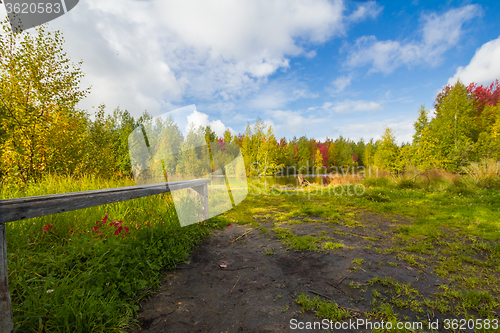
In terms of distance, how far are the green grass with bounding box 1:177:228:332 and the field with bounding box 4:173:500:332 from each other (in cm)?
1

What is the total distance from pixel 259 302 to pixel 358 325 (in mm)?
906

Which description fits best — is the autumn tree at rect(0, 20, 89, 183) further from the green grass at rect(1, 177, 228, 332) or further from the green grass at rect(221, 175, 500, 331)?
the green grass at rect(221, 175, 500, 331)

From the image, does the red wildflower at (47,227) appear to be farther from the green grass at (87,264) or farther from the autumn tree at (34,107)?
the autumn tree at (34,107)

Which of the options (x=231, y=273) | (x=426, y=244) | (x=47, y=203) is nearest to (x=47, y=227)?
(x=47, y=203)

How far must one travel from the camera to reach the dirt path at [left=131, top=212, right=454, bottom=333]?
5.93 feet

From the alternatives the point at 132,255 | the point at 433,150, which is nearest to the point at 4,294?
the point at 132,255

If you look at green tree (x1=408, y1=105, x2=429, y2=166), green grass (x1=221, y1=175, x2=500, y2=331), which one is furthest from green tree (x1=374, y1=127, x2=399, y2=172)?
green grass (x1=221, y1=175, x2=500, y2=331)

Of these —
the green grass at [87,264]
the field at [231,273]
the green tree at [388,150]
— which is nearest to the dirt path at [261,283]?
the field at [231,273]

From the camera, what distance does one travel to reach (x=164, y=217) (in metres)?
3.45

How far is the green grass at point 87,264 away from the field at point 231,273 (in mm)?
11

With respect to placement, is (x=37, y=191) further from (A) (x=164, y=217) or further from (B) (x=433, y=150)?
(B) (x=433, y=150)

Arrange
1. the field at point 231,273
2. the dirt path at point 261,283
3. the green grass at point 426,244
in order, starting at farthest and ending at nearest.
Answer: the green grass at point 426,244 < the dirt path at point 261,283 < the field at point 231,273

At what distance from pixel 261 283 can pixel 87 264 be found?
189 cm

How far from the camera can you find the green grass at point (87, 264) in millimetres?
1462
